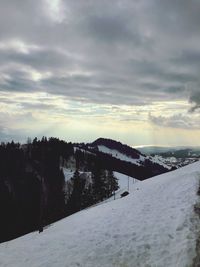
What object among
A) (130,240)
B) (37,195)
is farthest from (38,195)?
(130,240)

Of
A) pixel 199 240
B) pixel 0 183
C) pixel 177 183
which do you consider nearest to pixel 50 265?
pixel 199 240

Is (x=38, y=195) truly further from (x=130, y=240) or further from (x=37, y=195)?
(x=130, y=240)

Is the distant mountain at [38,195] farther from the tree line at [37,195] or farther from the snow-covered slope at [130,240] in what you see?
the snow-covered slope at [130,240]

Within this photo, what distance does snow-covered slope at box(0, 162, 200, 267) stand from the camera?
25672mm

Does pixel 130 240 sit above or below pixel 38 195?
above

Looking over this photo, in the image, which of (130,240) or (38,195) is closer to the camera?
(130,240)

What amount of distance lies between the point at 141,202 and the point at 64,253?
14.9 metres

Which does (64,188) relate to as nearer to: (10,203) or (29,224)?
(10,203)

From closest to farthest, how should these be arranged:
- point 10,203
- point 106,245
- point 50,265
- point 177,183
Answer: point 50,265, point 106,245, point 177,183, point 10,203

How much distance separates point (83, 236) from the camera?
33688 millimetres

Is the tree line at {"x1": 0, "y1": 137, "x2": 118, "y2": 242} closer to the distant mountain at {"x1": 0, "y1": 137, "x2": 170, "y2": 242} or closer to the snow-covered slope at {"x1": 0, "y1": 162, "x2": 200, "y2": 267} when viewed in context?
the distant mountain at {"x1": 0, "y1": 137, "x2": 170, "y2": 242}

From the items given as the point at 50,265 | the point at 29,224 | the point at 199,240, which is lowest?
the point at 29,224

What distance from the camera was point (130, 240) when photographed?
96.2 ft

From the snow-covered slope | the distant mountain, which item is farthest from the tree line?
the snow-covered slope
